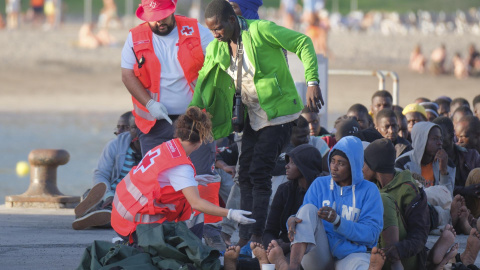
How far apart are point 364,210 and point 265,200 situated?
3.37 feet

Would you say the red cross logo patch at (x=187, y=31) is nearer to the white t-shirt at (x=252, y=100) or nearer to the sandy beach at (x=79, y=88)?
the white t-shirt at (x=252, y=100)

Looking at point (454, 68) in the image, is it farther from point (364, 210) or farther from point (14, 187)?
point (364, 210)

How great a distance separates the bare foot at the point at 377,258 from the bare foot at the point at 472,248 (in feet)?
4.21

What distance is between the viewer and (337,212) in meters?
6.87

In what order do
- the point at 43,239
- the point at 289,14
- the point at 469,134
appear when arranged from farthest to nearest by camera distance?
the point at 289,14 < the point at 469,134 < the point at 43,239

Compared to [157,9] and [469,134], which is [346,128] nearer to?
[469,134]

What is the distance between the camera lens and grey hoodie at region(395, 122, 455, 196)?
29.8ft

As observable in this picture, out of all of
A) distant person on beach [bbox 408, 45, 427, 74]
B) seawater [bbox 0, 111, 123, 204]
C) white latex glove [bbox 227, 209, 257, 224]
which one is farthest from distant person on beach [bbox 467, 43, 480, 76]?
white latex glove [bbox 227, 209, 257, 224]

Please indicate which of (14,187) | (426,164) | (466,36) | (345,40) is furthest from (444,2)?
(426,164)

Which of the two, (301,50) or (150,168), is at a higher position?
(301,50)

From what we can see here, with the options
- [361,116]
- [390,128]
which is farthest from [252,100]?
[361,116]

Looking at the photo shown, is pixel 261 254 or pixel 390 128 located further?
pixel 390 128

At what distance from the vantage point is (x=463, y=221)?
29.3ft

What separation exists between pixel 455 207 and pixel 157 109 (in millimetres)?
2576
